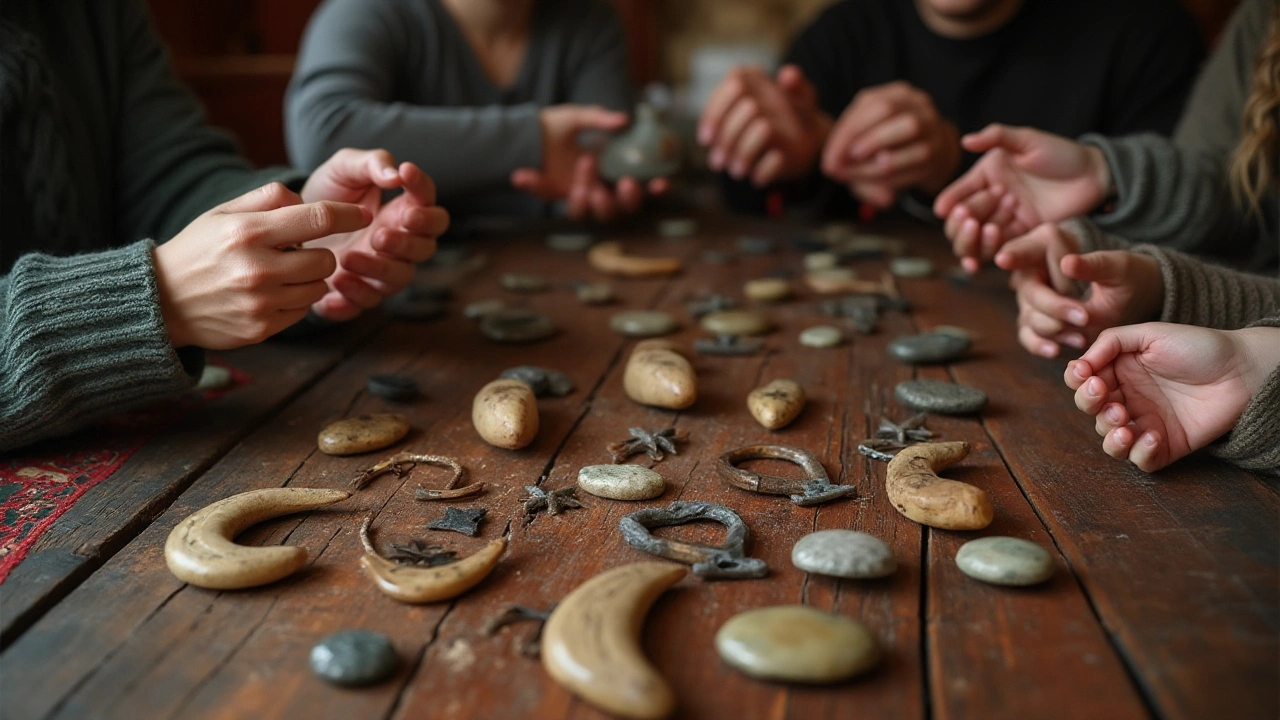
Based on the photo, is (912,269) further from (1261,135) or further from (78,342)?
(78,342)

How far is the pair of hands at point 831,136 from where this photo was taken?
68.1 inches

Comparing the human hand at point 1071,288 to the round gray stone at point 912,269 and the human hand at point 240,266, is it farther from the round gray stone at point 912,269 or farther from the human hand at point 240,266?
the human hand at point 240,266

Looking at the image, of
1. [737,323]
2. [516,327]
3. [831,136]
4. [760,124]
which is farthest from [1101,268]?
[760,124]

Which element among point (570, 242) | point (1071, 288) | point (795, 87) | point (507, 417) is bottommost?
point (570, 242)

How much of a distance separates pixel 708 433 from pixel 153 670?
22.4 inches

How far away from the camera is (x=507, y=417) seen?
957mm

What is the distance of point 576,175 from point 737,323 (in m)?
0.72

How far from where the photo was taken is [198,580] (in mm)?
717

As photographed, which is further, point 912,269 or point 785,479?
point 912,269

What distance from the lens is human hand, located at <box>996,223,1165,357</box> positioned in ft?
3.40

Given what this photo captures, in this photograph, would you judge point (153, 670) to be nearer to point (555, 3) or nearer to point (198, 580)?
point (198, 580)

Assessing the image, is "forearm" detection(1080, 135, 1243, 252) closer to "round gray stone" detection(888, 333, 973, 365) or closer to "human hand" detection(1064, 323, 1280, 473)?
"round gray stone" detection(888, 333, 973, 365)

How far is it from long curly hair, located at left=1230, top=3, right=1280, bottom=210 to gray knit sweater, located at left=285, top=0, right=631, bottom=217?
1176 mm

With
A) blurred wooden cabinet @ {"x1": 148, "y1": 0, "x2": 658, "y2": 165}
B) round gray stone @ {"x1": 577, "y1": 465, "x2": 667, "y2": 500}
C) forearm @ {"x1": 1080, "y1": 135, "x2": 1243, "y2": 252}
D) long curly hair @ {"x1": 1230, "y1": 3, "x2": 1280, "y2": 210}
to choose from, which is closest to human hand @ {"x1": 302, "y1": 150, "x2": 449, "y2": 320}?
round gray stone @ {"x1": 577, "y1": 465, "x2": 667, "y2": 500}
